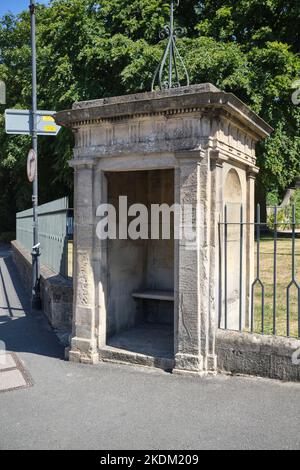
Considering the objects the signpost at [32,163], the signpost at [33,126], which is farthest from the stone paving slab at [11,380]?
the signpost at [32,163]

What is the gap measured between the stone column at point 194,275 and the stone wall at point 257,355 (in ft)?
0.69

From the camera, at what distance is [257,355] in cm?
460

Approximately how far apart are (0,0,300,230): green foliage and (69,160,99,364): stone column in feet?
30.0

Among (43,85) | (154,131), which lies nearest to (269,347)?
(154,131)

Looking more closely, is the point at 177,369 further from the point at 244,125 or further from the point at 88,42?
the point at 88,42

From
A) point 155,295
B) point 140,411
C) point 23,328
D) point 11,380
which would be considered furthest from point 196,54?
point 140,411

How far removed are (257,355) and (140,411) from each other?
1392 mm

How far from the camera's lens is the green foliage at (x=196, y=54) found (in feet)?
45.7

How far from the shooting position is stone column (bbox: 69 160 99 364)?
5.40 m

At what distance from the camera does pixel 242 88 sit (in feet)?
45.3

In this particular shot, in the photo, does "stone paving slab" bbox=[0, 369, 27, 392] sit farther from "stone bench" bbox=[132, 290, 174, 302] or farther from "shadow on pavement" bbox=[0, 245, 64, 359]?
"stone bench" bbox=[132, 290, 174, 302]

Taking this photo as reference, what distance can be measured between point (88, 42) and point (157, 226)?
11.4 metres

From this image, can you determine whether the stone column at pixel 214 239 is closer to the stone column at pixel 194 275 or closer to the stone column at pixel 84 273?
the stone column at pixel 194 275

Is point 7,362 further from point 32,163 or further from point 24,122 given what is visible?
point 24,122
